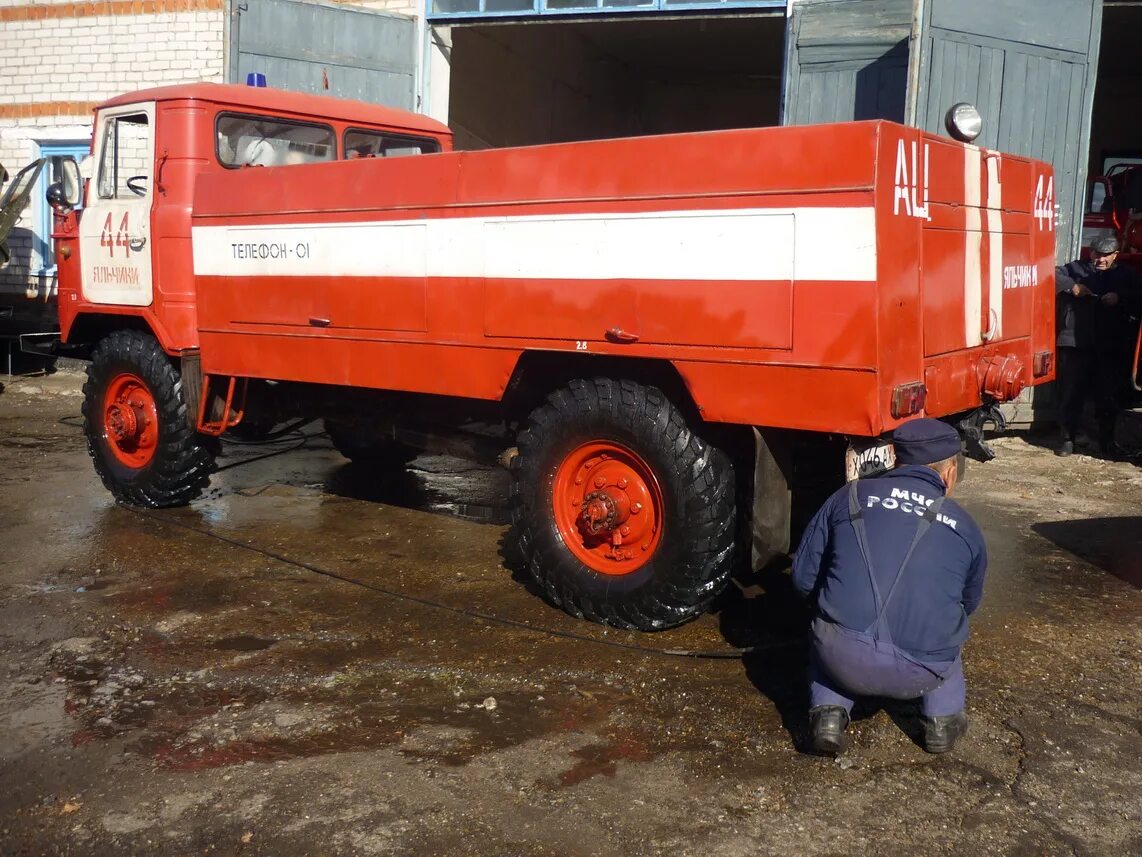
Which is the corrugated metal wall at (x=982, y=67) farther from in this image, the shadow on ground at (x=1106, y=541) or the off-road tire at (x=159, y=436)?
the off-road tire at (x=159, y=436)

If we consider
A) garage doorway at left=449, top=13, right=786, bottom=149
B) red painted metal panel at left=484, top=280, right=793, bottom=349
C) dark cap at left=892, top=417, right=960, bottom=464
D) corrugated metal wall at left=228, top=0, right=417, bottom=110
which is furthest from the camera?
garage doorway at left=449, top=13, right=786, bottom=149

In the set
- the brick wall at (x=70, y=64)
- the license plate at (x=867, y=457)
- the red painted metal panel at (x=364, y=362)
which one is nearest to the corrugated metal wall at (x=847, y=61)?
the red painted metal panel at (x=364, y=362)

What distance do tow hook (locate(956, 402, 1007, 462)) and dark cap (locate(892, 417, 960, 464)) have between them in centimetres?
133

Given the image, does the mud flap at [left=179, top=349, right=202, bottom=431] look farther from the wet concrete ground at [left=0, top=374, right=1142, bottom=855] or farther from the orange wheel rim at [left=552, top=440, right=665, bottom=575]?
the orange wheel rim at [left=552, top=440, right=665, bottom=575]

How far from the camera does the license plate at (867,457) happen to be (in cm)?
443

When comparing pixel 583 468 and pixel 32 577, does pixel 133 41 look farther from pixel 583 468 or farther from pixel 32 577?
pixel 583 468

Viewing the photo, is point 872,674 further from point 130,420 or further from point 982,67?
point 982,67

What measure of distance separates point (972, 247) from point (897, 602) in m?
1.86

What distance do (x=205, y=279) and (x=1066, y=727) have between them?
4790mm

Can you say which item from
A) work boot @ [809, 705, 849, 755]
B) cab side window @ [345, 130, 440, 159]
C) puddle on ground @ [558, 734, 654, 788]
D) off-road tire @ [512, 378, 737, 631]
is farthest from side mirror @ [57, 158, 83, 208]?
work boot @ [809, 705, 849, 755]

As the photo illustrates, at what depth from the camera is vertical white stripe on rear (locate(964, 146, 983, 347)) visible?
4793 mm

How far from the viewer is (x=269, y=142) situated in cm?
688

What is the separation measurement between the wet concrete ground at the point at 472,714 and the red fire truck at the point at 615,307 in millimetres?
611

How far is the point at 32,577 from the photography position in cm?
569
